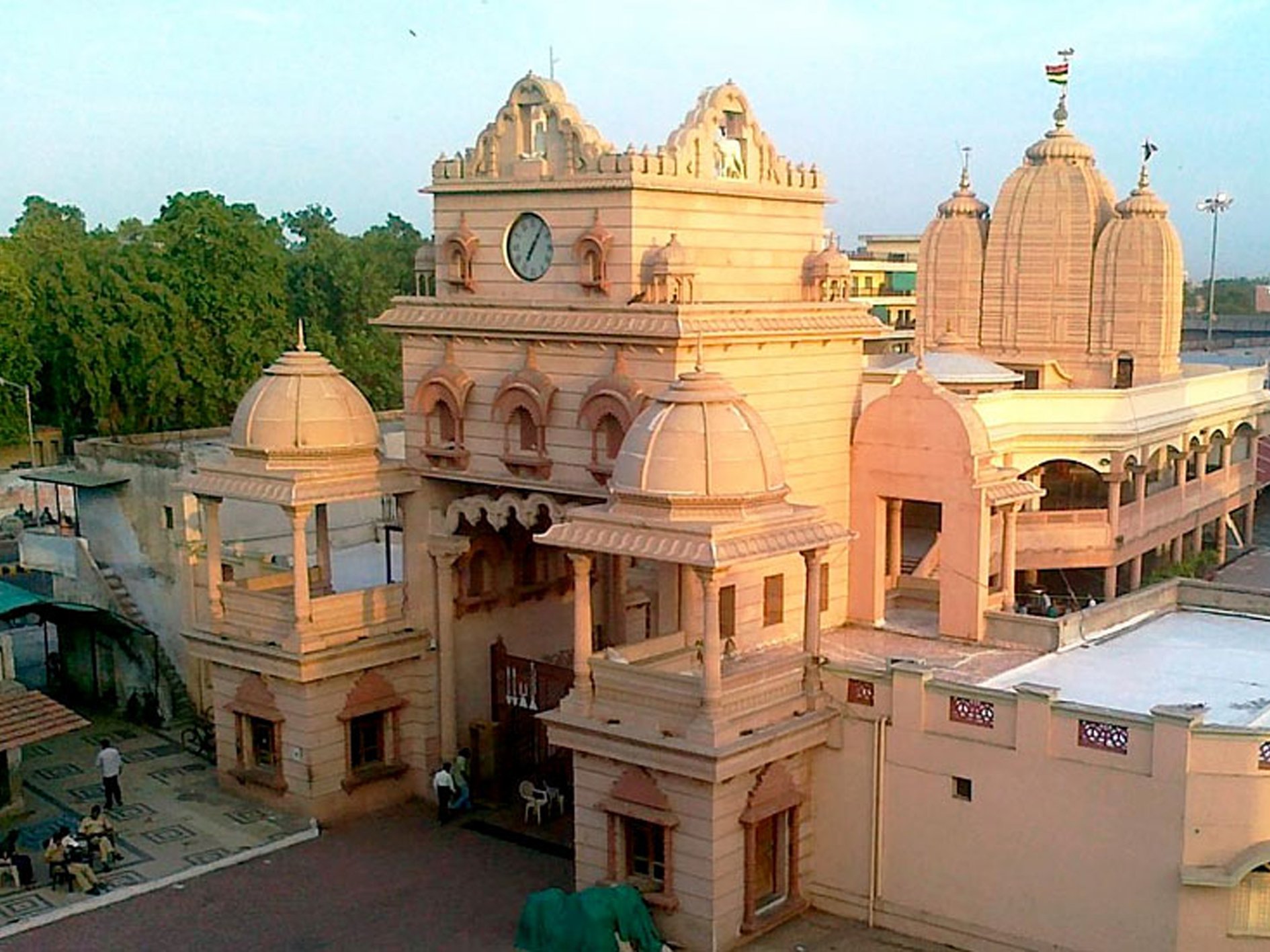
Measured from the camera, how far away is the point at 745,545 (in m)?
16.5

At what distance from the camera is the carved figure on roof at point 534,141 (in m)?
19.7

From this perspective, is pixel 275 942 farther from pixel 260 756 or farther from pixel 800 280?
pixel 800 280

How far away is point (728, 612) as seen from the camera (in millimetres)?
18938

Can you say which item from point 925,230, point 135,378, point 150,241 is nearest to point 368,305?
point 150,241

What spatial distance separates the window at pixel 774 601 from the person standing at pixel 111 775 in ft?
33.8

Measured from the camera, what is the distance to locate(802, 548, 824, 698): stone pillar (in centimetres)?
1758

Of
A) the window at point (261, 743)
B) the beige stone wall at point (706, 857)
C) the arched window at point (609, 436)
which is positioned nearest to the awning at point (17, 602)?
the window at point (261, 743)

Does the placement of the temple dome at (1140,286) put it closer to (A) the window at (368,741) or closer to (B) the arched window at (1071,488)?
(B) the arched window at (1071,488)

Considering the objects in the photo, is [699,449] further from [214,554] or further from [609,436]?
[214,554]

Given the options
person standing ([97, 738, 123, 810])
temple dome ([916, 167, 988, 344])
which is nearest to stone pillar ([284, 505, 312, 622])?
person standing ([97, 738, 123, 810])

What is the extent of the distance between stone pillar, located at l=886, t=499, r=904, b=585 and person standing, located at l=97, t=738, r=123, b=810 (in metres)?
12.4

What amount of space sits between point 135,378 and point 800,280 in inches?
1517

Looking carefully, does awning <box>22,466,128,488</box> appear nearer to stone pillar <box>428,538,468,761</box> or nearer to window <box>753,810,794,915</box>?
stone pillar <box>428,538,468,761</box>

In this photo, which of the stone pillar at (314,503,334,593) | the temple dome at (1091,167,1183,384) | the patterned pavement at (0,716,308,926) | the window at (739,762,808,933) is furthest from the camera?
the temple dome at (1091,167,1183,384)
